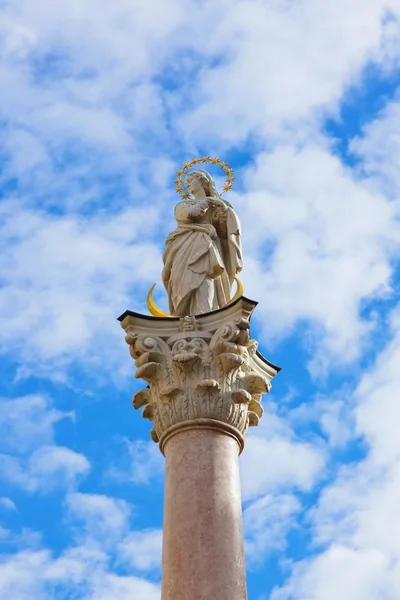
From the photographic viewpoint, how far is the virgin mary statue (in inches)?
722

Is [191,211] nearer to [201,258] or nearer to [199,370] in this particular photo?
[201,258]

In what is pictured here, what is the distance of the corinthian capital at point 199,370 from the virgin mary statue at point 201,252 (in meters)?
1.25

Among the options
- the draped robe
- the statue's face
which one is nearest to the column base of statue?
the draped robe

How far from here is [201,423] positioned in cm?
1576

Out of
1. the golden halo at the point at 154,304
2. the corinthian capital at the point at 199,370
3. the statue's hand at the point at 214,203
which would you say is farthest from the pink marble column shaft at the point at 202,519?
the statue's hand at the point at 214,203

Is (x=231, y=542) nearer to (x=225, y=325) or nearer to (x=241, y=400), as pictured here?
(x=241, y=400)

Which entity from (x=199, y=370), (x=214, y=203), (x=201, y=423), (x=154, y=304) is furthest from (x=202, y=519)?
(x=214, y=203)

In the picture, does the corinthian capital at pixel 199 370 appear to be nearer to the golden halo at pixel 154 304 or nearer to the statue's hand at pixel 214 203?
the golden halo at pixel 154 304

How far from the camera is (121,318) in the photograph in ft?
56.6

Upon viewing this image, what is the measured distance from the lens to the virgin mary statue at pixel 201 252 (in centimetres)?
1834

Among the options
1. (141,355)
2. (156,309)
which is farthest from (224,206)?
(141,355)

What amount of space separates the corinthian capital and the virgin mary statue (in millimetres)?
1249

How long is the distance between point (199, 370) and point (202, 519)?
2.79 meters

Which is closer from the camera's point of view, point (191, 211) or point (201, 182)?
point (191, 211)
